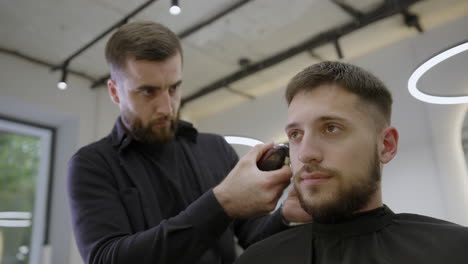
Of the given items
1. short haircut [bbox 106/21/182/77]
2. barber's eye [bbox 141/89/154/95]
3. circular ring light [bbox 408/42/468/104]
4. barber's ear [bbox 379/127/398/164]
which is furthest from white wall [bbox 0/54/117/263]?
barber's ear [bbox 379/127/398/164]

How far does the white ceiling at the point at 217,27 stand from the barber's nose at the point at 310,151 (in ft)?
9.71

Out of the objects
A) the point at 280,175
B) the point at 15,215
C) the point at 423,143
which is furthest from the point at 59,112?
the point at 280,175

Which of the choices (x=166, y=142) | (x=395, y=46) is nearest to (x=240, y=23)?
(x=395, y=46)

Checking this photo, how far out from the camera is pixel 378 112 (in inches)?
54.5

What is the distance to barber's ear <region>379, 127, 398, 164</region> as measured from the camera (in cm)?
138

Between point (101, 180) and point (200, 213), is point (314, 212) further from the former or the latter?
point (101, 180)

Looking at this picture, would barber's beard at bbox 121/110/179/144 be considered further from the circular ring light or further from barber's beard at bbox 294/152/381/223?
the circular ring light

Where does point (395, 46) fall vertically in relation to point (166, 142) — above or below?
above

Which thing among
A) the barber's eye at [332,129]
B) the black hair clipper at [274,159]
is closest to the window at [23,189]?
the black hair clipper at [274,159]

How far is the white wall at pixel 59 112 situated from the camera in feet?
15.1

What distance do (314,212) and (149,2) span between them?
2.86 metres

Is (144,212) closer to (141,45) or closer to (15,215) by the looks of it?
(141,45)

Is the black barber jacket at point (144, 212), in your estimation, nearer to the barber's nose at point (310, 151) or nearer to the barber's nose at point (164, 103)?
the barber's nose at point (164, 103)

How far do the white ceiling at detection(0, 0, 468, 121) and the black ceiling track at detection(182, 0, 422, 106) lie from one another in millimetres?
62
